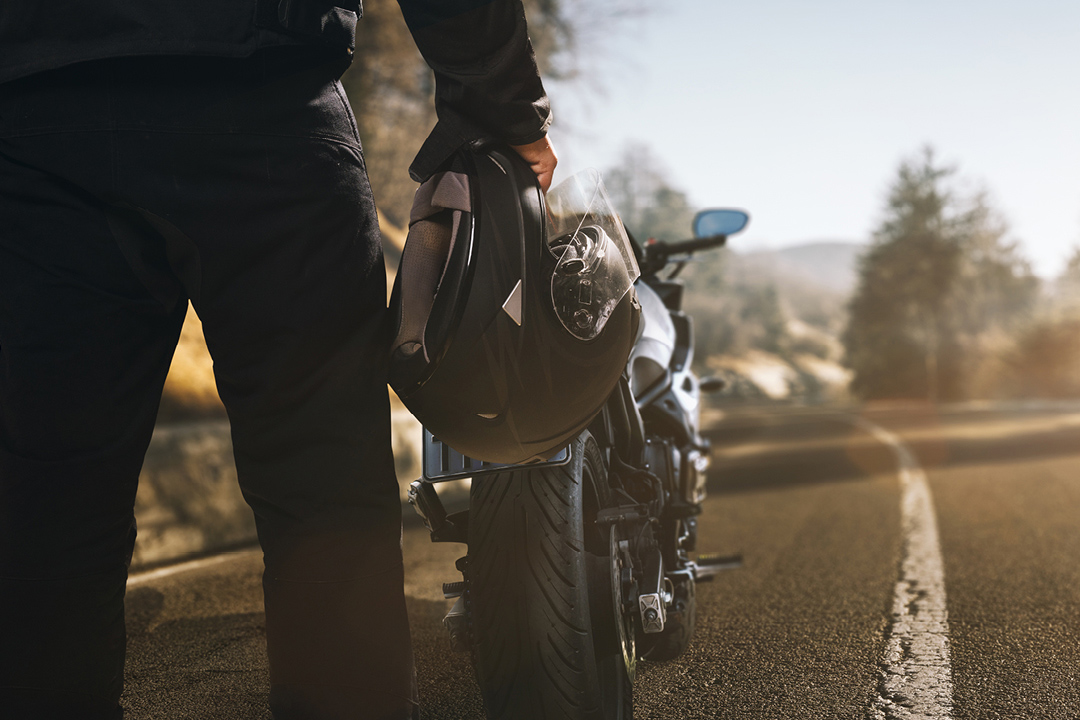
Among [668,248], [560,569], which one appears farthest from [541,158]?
[668,248]

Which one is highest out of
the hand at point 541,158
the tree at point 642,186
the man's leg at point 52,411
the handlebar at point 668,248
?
the tree at point 642,186

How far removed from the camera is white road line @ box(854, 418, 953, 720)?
2.19 meters

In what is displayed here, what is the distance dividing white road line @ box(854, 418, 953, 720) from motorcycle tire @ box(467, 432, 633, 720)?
88 cm

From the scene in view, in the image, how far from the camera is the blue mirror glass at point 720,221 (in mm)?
3211

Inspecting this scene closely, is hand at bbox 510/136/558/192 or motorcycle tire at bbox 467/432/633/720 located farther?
motorcycle tire at bbox 467/432/633/720

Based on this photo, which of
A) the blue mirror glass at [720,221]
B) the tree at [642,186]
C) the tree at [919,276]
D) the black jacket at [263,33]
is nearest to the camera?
the black jacket at [263,33]

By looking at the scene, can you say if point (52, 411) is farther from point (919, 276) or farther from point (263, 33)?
point (919, 276)

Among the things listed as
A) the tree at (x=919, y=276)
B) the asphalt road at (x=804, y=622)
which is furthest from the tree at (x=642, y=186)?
the asphalt road at (x=804, y=622)

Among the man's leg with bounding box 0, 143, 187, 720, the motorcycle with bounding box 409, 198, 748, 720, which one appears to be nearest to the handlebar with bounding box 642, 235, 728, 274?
the motorcycle with bounding box 409, 198, 748, 720

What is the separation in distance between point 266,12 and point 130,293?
454mm

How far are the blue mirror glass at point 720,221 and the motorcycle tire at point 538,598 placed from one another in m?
1.64

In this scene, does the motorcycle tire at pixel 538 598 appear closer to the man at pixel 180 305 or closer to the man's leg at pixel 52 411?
the man at pixel 180 305

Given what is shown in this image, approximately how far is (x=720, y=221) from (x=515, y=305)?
6.50 ft

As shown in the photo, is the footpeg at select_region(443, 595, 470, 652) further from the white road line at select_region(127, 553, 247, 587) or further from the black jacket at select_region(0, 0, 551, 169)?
the white road line at select_region(127, 553, 247, 587)
